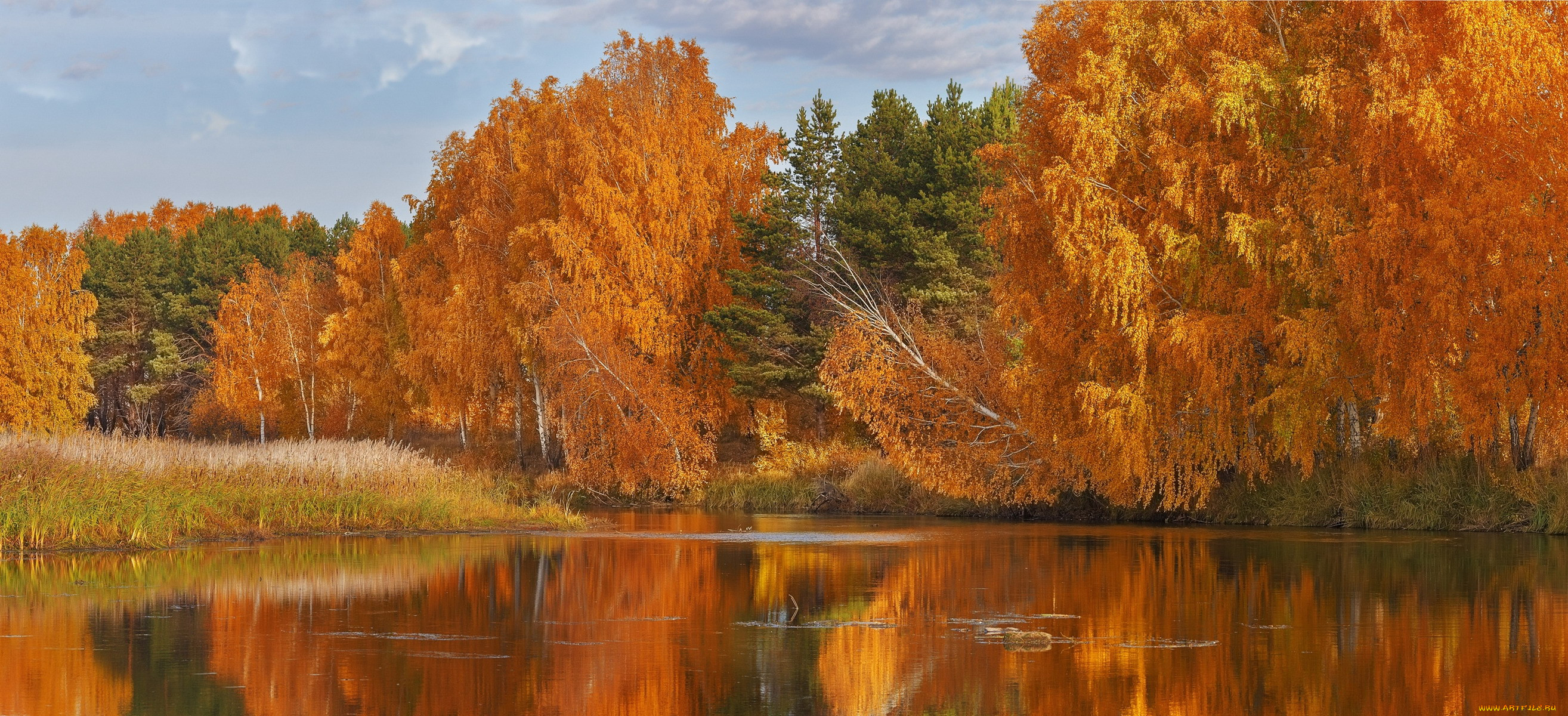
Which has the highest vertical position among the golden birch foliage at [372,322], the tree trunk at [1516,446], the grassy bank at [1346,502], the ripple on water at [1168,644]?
the golden birch foliage at [372,322]

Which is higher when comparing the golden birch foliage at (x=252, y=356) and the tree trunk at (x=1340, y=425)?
the golden birch foliage at (x=252, y=356)

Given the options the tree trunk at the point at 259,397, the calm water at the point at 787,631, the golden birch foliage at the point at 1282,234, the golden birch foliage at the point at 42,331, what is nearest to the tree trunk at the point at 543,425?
the golden birch foliage at the point at 42,331

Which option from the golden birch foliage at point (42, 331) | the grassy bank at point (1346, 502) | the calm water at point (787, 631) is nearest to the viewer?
the calm water at point (787, 631)

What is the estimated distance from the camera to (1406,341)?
26422 mm

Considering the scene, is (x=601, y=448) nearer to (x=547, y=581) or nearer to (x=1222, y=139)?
(x=1222, y=139)

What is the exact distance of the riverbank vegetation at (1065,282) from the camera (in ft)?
85.4

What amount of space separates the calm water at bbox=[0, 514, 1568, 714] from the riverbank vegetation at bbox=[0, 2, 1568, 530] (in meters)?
4.85

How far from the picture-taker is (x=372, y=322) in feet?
203

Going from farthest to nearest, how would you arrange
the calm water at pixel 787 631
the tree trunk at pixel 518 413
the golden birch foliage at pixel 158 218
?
1. the golden birch foliage at pixel 158 218
2. the tree trunk at pixel 518 413
3. the calm water at pixel 787 631

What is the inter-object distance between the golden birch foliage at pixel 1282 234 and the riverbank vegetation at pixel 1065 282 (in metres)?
0.08

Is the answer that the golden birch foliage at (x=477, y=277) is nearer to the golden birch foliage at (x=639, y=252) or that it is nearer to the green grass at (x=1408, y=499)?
the golden birch foliage at (x=639, y=252)

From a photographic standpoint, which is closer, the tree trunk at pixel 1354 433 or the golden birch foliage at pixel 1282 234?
the golden birch foliage at pixel 1282 234

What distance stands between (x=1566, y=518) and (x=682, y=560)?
1584 centimetres

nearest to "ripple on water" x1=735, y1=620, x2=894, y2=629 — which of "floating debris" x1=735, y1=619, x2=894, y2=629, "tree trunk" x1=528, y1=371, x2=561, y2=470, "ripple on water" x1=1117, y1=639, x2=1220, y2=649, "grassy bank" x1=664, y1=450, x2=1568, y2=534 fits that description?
"floating debris" x1=735, y1=619, x2=894, y2=629
